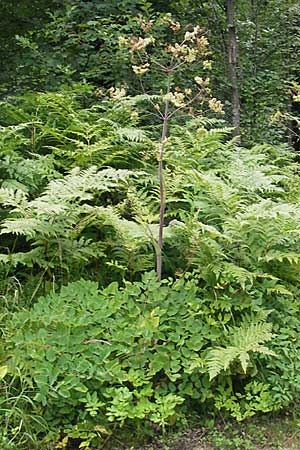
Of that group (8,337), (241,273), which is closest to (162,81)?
(241,273)

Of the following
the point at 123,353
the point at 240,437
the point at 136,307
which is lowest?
the point at 240,437

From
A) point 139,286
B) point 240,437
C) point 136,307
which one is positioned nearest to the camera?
point 240,437

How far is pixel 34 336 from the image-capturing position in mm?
2506

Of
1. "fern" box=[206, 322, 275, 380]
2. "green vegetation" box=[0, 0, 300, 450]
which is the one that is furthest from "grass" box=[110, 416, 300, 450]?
"fern" box=[206, 322, 275, 380]

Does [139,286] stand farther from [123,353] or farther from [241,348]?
[241,348]

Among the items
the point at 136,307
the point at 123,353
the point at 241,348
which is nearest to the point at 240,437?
the point at 241,348

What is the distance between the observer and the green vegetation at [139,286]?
2432 mm

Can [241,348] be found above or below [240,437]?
above

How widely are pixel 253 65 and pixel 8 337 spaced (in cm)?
553

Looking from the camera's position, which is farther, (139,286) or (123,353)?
(139,286)

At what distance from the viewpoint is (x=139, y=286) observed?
9.24ft

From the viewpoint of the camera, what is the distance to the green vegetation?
95.7 inches

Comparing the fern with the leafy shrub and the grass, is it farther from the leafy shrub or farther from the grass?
the grass

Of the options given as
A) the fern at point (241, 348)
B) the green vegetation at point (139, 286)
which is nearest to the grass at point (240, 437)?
the green vegetation at point (139, 286)
